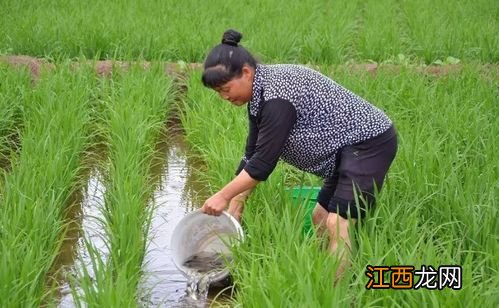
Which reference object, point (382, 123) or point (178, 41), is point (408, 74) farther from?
point (382, 123)

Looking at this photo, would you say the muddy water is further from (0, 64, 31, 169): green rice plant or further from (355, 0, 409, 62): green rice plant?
(355, 0, 409, 62): green rice plant

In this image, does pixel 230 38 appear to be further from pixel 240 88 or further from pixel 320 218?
pixel 320 218

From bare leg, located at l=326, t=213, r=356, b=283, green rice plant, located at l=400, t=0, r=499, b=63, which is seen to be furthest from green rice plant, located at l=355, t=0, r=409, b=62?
bare leg, located at l=326, t=213, r=356, b=283

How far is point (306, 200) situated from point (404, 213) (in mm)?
406

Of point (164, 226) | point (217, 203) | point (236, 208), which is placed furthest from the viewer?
point (164, 226)

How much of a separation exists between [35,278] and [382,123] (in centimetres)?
145

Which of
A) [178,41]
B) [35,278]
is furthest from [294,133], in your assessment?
[178,41]

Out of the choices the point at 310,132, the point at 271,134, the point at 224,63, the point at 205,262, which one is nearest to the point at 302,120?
the point at 310,132

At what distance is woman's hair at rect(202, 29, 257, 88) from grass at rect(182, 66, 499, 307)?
2.11 feet

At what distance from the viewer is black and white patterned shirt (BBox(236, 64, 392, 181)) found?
2.77 metres

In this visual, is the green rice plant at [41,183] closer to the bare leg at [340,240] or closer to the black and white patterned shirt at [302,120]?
the black and white patterned shirt at [302,120]

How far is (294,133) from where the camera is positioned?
2904 millimetres

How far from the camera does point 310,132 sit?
290cm

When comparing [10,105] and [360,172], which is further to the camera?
[10,105]
